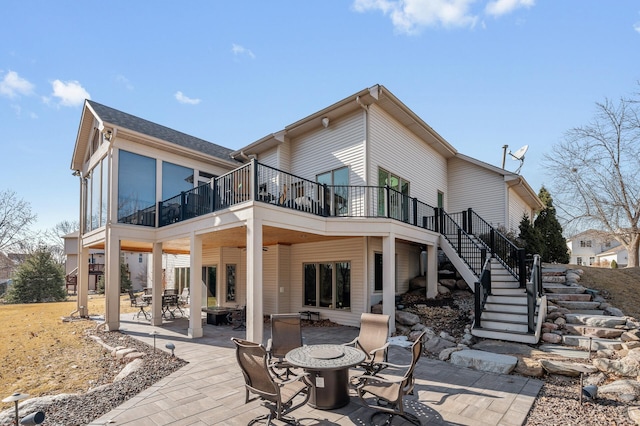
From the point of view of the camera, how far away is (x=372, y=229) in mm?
9797

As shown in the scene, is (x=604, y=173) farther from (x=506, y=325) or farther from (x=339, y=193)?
(x=339, y=193)

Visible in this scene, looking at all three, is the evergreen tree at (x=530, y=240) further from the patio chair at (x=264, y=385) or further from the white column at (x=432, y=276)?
the patio chair at (x=264, y=385)

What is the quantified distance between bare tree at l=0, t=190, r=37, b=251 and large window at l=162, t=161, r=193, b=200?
2718 cm

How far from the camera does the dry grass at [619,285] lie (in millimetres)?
9531

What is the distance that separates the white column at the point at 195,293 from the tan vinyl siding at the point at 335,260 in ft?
13.8

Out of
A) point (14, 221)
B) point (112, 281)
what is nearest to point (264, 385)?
point (112, 281)

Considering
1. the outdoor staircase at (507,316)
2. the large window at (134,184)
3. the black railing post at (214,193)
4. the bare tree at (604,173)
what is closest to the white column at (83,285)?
the large window at (134,184)

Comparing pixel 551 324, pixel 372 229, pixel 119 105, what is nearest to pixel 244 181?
pixel 372 229

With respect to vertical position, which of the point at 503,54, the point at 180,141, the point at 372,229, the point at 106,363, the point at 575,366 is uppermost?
the point at 503,54

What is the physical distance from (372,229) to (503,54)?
6.84m

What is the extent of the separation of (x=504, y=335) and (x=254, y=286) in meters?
5.92

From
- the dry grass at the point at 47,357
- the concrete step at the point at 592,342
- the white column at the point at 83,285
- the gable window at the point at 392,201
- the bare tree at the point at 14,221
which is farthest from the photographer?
the bare tree at the point at 14,221

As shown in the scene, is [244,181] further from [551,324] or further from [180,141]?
[551,324]

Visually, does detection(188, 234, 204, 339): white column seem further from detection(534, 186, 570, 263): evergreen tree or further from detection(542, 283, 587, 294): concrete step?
detection(534, 186, 570, 263): evergreen tree
